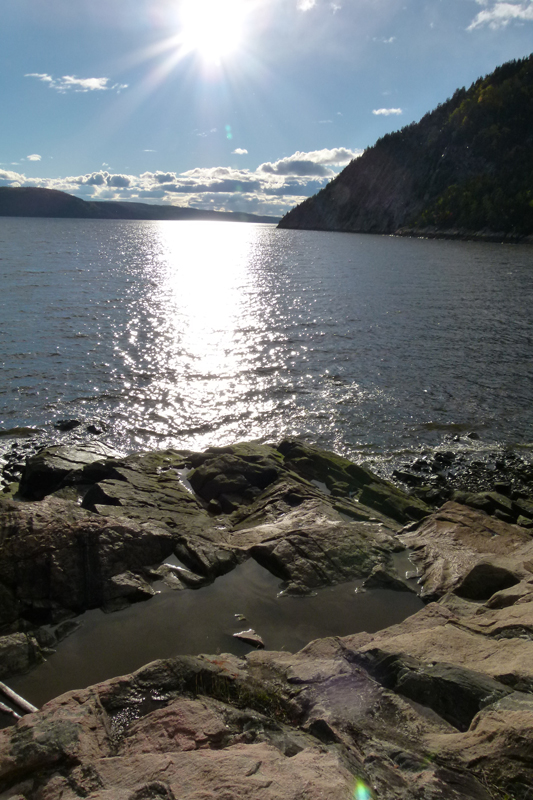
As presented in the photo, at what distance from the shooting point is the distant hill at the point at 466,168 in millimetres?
136250

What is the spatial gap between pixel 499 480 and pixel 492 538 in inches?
176

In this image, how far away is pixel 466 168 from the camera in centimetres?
15988

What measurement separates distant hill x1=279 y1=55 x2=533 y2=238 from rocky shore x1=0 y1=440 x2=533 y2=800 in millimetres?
135180

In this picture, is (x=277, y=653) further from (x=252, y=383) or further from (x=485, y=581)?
(x=252, y=383)

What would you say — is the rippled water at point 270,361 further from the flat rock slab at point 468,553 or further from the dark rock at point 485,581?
the dark rock at point 485,581

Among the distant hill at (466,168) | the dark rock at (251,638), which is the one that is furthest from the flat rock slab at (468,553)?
the distant hill at (466,168)

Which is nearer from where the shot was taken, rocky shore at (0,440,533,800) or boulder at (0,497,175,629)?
rocky shore at (0,440,533,800)

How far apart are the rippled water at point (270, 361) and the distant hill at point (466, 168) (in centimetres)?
10077

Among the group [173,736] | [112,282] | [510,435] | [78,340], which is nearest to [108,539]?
[173,736]

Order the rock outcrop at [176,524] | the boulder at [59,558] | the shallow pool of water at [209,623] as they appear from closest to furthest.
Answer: the shallow pool of water at [209,623] → the boulder at [59,558] → the rock outcrop at [176,524]

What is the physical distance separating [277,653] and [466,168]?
184 m

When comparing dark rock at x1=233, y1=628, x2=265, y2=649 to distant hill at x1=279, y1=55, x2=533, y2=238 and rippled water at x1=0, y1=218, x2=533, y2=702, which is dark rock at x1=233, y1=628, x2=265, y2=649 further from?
distant hill at x1=279, y1=55, x2=533, y2=238

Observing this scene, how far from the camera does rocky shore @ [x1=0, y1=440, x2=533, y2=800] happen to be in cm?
403

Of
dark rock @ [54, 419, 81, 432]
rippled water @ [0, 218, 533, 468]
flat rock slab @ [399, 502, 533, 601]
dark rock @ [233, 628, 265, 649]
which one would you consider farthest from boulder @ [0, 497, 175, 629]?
dark rock @ [54, 419, 81, 432]
